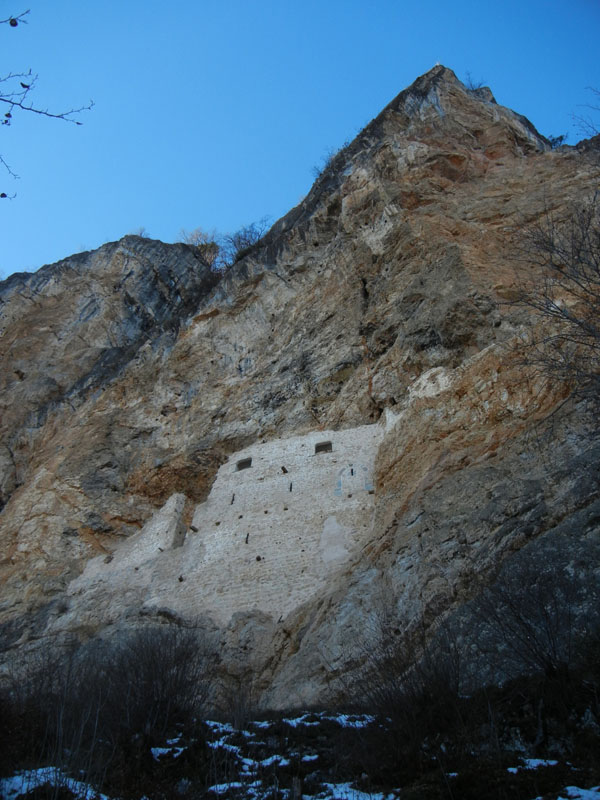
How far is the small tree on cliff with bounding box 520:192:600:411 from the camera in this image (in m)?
7.34

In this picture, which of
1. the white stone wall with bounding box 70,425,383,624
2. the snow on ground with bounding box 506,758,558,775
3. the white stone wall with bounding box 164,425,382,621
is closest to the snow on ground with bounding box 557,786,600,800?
the snow on ground with bounding box 506,758,558,775

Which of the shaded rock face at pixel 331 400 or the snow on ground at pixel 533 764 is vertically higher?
the shaded rock face at pixel 331 400

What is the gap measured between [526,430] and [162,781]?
7.23 m

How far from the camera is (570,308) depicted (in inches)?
480

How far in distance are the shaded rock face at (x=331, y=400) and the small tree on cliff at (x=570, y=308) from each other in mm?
715

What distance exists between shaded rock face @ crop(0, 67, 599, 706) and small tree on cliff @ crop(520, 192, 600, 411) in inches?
28.1

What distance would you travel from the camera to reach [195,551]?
50.2 ft

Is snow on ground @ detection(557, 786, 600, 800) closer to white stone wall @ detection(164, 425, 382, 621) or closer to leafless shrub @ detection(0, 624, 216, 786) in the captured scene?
leafless shrub @ detection(0, 624, 216, 786)

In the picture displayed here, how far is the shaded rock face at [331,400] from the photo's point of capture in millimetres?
9531

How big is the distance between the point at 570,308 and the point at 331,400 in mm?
7463

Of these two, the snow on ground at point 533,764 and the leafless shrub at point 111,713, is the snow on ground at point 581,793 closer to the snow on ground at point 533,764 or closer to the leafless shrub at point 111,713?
the snow on ground at point 533,764

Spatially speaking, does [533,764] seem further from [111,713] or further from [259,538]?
[259,538]

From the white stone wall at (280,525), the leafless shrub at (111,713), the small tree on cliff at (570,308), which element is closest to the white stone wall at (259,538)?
the white stone wall at (280,525)

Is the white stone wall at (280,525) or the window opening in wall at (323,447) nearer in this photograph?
the white stone wall at (280,525)
